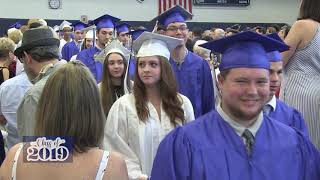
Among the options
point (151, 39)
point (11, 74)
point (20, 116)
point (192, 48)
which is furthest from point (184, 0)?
point (20, 116)

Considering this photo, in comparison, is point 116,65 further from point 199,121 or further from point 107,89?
point 199,121

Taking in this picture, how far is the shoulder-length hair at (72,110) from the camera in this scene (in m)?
2.12

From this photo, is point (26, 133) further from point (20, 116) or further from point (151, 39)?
point (151, 39)

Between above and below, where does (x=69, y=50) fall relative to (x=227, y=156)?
below

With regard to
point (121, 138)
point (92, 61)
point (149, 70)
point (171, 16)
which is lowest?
point (121, 138)

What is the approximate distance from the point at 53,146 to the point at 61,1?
15.2m

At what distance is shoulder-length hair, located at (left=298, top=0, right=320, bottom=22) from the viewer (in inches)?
135

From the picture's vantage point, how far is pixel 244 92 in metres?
2.20

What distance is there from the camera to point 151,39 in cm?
412

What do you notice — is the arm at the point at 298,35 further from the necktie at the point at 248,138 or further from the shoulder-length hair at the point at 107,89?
the shoulder-length hair at the point at 107,89

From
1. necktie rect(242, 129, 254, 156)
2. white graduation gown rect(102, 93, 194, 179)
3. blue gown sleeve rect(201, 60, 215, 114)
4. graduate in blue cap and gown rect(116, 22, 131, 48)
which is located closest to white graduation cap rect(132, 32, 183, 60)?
white graduation gown rect(102, 93, 194, 179)

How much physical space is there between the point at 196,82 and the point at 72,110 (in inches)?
111

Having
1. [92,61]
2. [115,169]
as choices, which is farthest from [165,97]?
[92,61]

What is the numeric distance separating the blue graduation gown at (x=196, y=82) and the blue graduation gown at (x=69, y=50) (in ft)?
16.7
